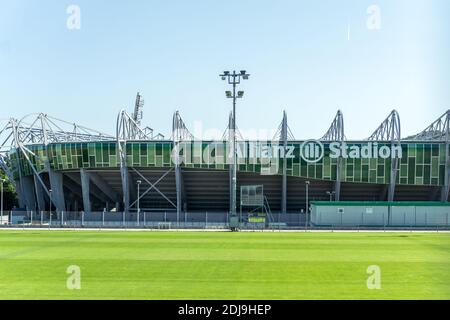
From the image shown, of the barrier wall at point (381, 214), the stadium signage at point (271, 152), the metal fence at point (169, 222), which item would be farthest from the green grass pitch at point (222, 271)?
the stadium signage at point (271, 152)

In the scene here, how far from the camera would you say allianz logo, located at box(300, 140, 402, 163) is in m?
75.8

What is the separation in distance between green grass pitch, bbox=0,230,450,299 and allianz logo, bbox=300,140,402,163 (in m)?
42.9

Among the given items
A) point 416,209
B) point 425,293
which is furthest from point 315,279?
point 416,209

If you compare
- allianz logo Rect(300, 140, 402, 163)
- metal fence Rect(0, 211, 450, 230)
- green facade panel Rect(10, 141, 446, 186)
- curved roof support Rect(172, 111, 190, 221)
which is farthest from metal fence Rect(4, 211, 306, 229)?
allianz logo Rect(300, 140, 402, 163)

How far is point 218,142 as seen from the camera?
7606cm

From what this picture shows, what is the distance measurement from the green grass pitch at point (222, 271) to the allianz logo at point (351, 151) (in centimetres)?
4286

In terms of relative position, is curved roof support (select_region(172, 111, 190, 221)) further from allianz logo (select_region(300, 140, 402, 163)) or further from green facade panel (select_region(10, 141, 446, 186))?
allianz logo (select_region(300, 140, 402, 163))

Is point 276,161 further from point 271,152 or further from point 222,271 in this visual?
point 222,271

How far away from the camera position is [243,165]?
252 ft

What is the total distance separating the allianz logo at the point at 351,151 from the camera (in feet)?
249

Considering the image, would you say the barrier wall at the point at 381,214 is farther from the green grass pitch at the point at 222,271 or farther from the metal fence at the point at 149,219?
the green grass pitch at the point at 222,271

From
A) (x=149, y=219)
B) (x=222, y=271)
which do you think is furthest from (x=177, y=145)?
(x=222, y=271)

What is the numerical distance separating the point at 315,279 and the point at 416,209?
158ft
